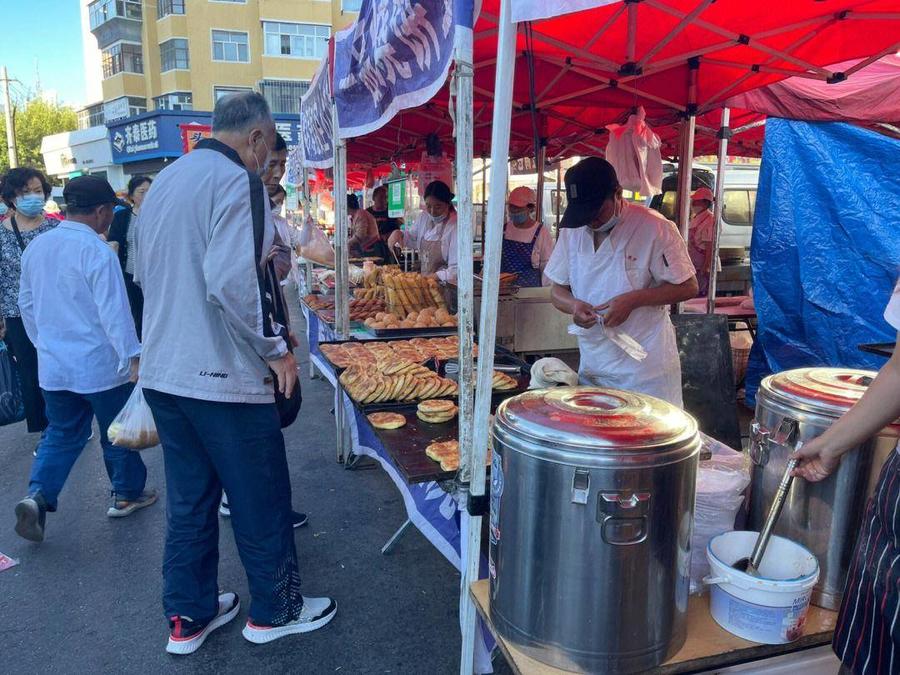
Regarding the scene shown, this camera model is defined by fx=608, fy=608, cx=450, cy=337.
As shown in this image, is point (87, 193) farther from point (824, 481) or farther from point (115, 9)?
point (115, 9)

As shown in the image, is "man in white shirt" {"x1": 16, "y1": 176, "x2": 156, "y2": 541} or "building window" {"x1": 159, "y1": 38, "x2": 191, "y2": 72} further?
"building window" {"x1": 159, "y1": 38, "x2": 191, "y2": 72}

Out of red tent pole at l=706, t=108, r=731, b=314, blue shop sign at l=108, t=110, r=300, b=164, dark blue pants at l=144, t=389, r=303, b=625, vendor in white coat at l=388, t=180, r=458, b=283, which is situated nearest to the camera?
dark blue pants at l=144, t=389, r=303, b=625

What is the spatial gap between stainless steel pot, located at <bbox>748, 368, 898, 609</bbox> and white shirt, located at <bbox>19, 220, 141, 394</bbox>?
3263 millimetres

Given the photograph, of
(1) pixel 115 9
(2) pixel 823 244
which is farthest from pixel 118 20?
(2) pixel 823 244

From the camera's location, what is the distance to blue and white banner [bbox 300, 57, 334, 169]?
4844 millimetres

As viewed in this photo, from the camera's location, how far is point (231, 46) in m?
32.9

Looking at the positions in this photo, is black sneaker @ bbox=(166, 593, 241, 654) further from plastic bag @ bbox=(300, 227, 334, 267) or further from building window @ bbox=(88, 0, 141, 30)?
building window @ bbox=(88, 0, 141, 30)

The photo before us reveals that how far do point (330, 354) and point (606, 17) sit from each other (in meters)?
2.84

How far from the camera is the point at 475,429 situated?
6.42 feet

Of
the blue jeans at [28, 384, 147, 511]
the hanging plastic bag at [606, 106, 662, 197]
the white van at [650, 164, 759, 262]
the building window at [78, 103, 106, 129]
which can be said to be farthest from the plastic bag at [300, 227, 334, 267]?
the building window at [78, 103, 106, 129]

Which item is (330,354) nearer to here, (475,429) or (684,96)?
(475,429)

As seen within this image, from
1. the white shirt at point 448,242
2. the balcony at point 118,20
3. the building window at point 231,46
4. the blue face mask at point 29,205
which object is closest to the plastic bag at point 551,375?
the white shirt at point 448,242

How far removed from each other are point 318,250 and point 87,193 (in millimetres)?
3377

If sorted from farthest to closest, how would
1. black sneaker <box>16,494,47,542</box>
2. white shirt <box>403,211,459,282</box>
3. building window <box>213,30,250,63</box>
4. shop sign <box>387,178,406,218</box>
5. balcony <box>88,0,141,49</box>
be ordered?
1. balcony <box>88,0,141,49</box>
2. building window <box>213,30,250,63</box>
3. shop sign <box>387,178,406,218</box>
4. white shirt <box>403,211,459,282</box>
5. black sneaker <box>16,494,47,542</box>
